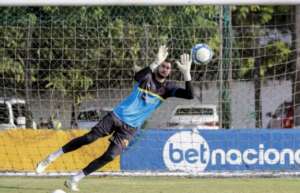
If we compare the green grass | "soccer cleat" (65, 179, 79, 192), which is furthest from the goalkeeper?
the green grass

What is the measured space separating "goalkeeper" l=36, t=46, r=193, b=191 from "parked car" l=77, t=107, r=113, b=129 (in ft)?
18.2

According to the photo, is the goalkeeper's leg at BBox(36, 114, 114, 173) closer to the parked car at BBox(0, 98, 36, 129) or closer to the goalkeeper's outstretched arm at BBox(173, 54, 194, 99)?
the goalkeeper's outstretched arm at BBox(173, 54, 194, 99)

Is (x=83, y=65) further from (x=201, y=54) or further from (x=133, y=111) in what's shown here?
(x=133, y=111)

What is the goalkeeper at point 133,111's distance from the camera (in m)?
12.1

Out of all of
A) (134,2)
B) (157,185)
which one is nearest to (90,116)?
(134,2)

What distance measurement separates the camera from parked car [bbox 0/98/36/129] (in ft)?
59.6

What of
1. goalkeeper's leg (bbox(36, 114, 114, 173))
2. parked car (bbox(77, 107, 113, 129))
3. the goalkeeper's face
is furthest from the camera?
parked car (bbox(77, 107, 113, 129))

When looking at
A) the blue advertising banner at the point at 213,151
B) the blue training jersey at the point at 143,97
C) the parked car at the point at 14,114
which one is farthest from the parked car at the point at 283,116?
the blue training jersey at the point at 143,97

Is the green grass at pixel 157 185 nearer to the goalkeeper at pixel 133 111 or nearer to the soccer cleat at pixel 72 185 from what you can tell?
the soccer cleat at pixel 72 185

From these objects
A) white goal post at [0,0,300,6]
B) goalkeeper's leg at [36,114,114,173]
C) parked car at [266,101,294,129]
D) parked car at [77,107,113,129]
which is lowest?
parked car at [266,101,294,129]

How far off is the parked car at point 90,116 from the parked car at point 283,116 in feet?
15.4

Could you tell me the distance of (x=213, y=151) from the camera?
55.0 feet

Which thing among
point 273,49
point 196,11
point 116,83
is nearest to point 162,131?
point 116,83

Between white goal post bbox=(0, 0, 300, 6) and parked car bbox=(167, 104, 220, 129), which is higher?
white goal post bbox=(0, 0, 300, 6)
